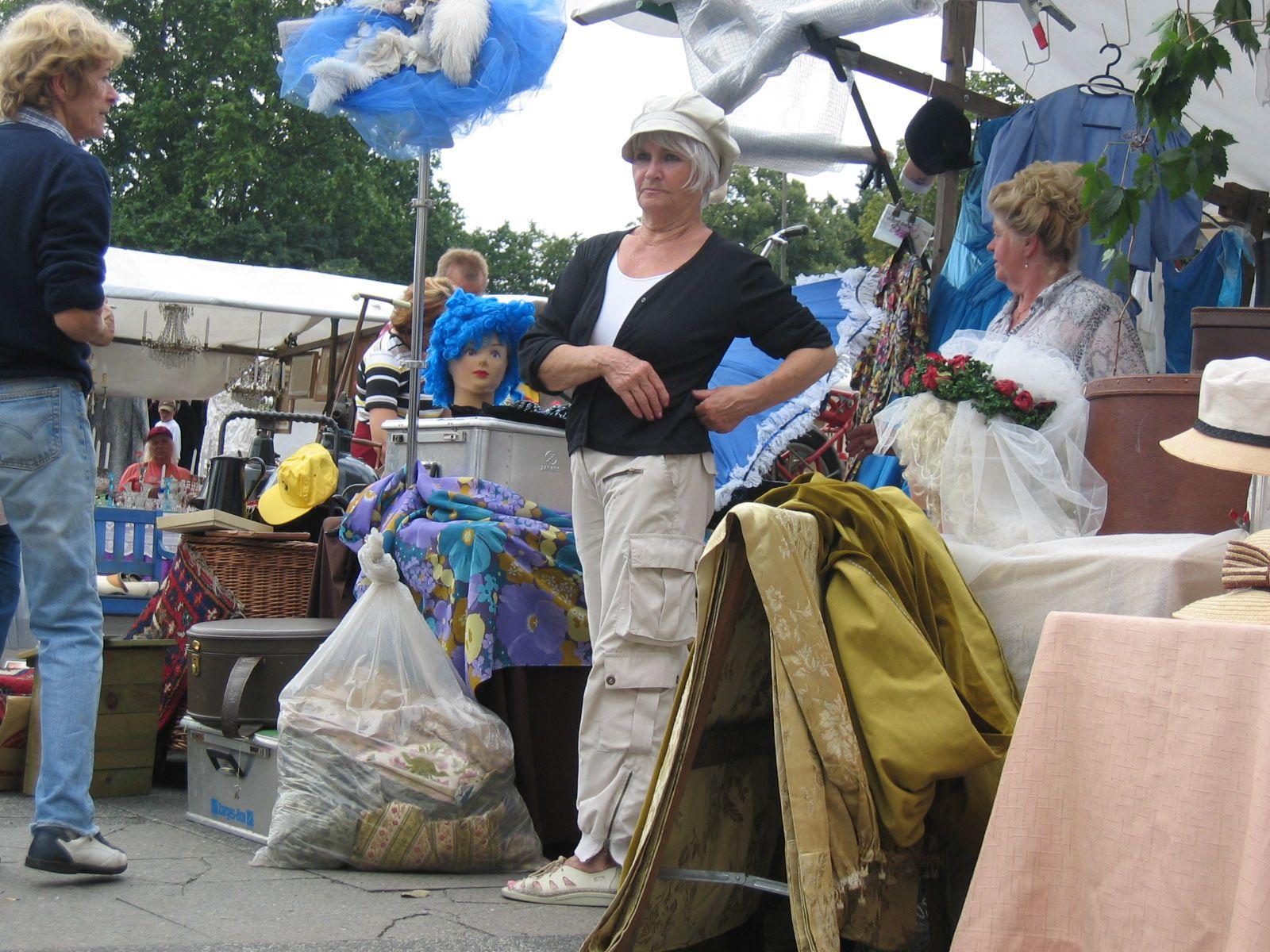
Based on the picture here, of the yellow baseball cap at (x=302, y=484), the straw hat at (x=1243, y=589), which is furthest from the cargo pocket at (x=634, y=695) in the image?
the yellow baseball cap at (x=302, y=484)

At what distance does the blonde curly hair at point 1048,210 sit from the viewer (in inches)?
144

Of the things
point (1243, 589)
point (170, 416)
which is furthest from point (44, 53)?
point (170, 416)

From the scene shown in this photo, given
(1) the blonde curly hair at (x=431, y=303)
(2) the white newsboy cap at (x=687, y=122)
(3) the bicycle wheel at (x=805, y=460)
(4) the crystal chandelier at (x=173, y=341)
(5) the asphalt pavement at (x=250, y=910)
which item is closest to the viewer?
(5) the asphalt pavement at (x=250, y=910)

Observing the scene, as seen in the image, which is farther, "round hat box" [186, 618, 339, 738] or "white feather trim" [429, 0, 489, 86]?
"white feather trim" [429, 0, 489, 86]

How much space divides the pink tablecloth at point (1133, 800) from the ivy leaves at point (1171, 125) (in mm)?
1652

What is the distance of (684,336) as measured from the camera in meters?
3.29

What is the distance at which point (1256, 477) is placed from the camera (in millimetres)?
2607

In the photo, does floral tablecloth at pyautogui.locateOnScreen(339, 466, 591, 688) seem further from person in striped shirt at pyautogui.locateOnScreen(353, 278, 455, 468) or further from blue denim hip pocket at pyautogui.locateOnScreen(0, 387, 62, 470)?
person in striped shirt at pyautogui.locateOnScreen(353, 278, 455, 468)

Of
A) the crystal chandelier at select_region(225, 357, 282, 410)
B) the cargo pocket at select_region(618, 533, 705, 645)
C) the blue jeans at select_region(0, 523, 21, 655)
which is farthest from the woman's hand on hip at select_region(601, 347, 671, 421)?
the crystal chandelier at select_region(225, 357, 282, 410)

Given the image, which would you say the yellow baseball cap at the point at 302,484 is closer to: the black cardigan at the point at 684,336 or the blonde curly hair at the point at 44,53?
the black cardigan at the point at 684,336

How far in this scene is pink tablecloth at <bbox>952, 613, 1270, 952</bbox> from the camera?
Result: 172cm

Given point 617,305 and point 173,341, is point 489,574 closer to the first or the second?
point 617,305

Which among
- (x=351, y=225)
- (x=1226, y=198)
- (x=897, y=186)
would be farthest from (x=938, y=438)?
(x=351, y=225)

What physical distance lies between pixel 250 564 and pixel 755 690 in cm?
281
